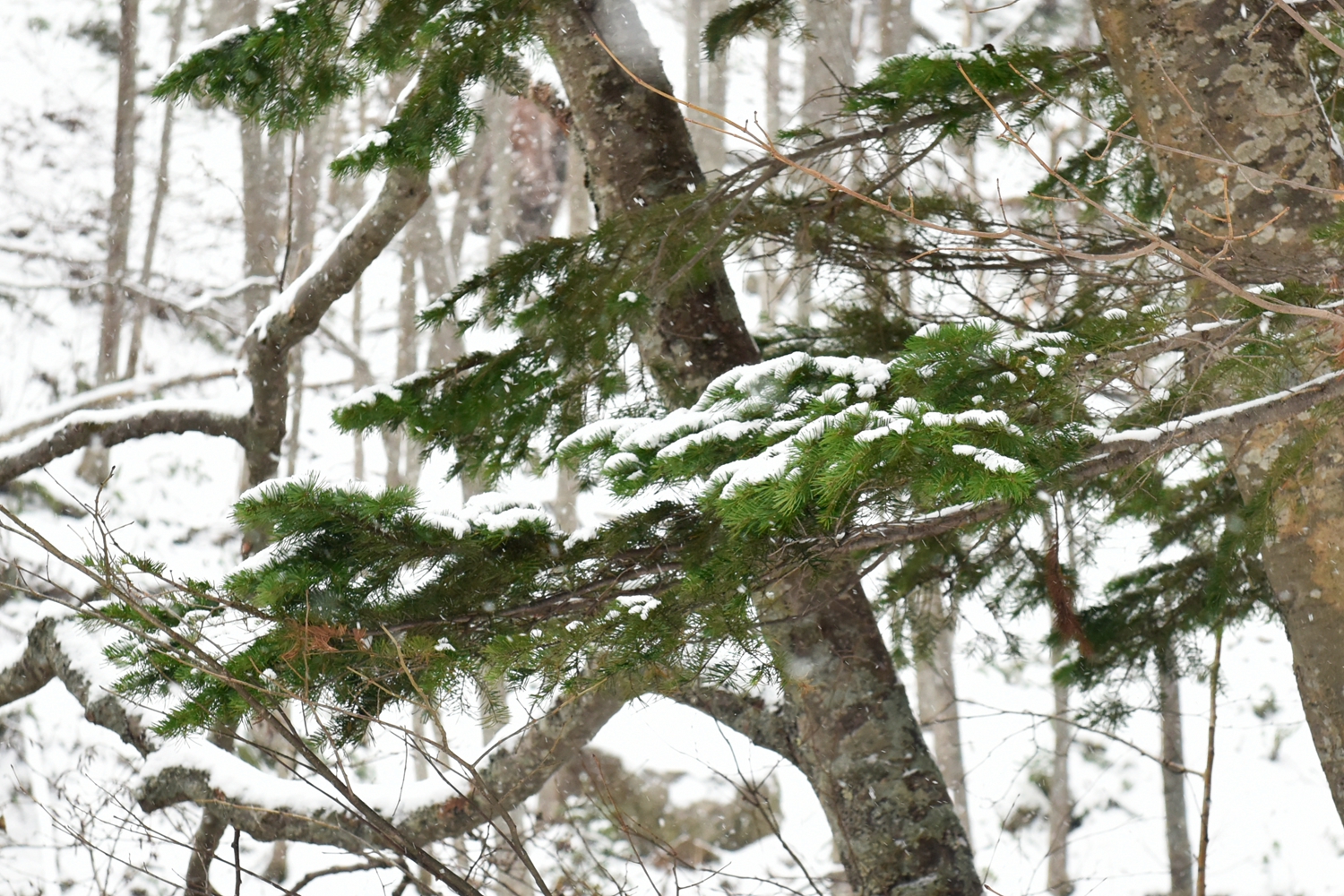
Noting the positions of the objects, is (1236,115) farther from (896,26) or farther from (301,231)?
(301,231)

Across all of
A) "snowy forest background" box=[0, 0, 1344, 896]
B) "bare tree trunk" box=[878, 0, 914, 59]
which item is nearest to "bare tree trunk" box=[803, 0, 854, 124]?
"snowy forest background" box=[0, 0, 1344, 896]

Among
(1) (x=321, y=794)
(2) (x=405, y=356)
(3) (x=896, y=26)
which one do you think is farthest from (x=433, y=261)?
(1) (x=321, y=794)

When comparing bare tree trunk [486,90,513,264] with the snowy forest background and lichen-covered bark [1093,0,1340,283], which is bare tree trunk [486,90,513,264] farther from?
lichen-covered bark [1093,0,1340,283]

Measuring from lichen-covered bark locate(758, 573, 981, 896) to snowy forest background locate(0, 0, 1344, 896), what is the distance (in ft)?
13.1

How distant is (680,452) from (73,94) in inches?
587

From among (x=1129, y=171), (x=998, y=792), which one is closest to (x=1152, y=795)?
(x=998, y=792)

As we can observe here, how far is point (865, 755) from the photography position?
3.59 metres

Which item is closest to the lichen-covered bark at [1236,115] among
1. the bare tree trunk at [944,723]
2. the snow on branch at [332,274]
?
the snow on branch at [332,274]

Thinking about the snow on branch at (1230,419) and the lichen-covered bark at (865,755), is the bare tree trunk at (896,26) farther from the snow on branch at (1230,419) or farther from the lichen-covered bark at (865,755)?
the snow on branch at (1230,419)

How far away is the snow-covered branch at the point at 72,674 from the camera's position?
13.3 ft

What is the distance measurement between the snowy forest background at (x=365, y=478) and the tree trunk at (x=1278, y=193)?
15.1 feet

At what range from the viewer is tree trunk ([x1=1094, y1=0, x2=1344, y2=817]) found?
288 cm

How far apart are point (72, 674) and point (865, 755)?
307 centimetres

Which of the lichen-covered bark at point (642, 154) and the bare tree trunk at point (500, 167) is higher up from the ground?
the bare tree trunk at point (500, 167)
